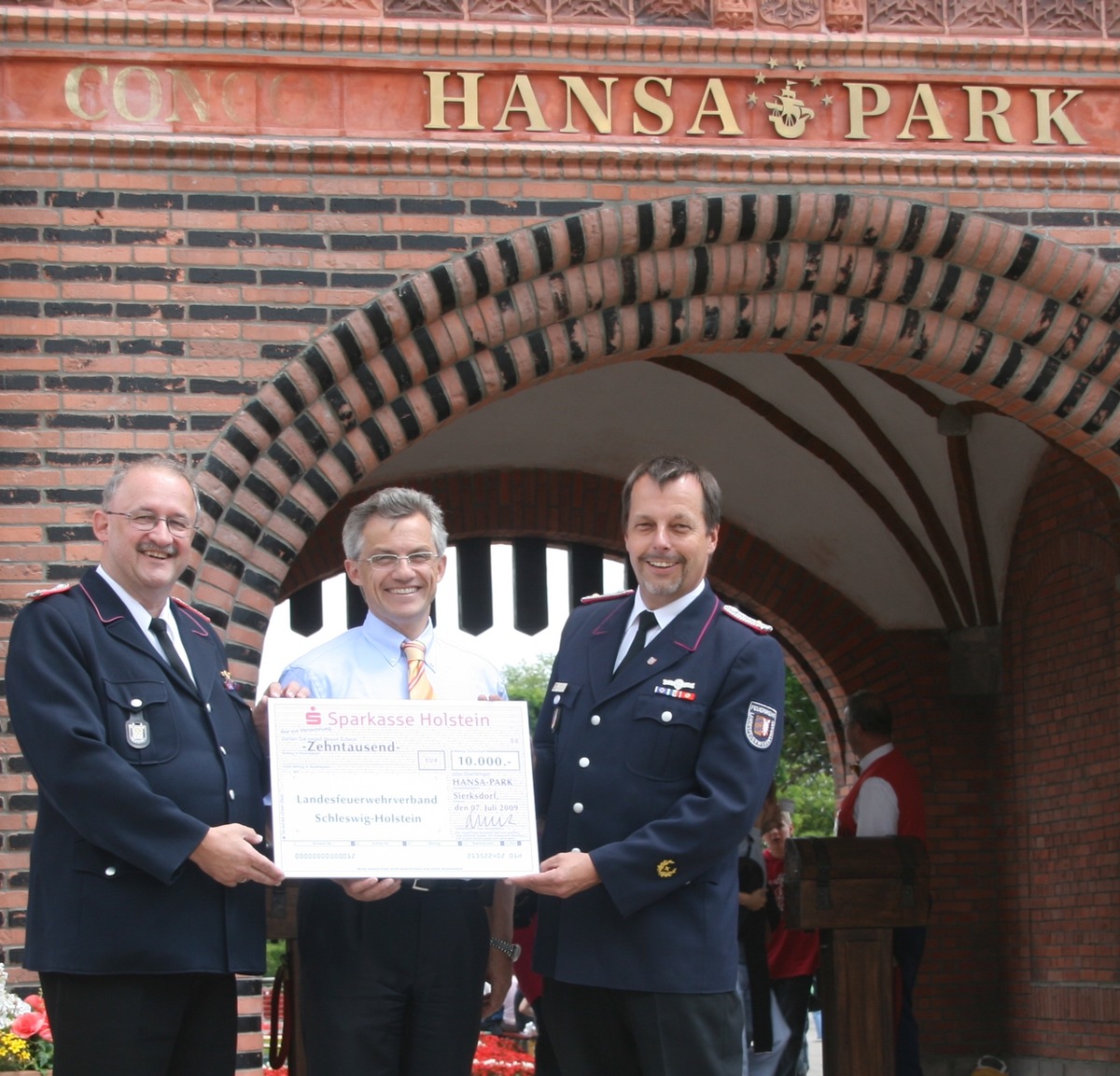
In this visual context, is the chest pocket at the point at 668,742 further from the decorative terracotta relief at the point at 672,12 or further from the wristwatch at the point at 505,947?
the decorative terracotta relief at the point at 672,12

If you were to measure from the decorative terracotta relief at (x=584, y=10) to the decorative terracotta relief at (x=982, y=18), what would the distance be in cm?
129

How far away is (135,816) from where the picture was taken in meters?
3.62

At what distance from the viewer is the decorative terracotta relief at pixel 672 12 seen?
21.3 ft

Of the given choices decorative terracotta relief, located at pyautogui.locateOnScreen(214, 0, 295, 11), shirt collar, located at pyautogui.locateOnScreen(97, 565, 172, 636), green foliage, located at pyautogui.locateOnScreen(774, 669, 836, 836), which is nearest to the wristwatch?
shirt collar, located at pyautogui.locateOnScreen(97, 565, 172, 636)

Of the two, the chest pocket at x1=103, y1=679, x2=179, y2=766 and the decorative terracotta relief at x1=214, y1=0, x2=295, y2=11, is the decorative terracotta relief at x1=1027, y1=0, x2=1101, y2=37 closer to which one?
the decorative terracotta relief at x1=214, y1=0, x2=295, y2=11

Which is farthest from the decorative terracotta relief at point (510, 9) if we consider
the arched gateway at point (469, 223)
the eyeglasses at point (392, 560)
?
the eyeglasses at point (392, 560)

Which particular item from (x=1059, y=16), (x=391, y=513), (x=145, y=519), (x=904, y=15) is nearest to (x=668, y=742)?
(x=391, y=513)

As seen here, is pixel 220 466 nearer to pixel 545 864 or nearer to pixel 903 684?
pixel 545 864

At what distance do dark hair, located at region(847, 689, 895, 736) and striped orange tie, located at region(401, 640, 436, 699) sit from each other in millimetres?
4367

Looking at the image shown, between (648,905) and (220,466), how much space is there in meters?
2.68

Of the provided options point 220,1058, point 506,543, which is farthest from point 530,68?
point 506,543

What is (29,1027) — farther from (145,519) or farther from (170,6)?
(170,6)

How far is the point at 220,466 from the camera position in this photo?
5988 mm

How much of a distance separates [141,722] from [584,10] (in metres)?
3.65
